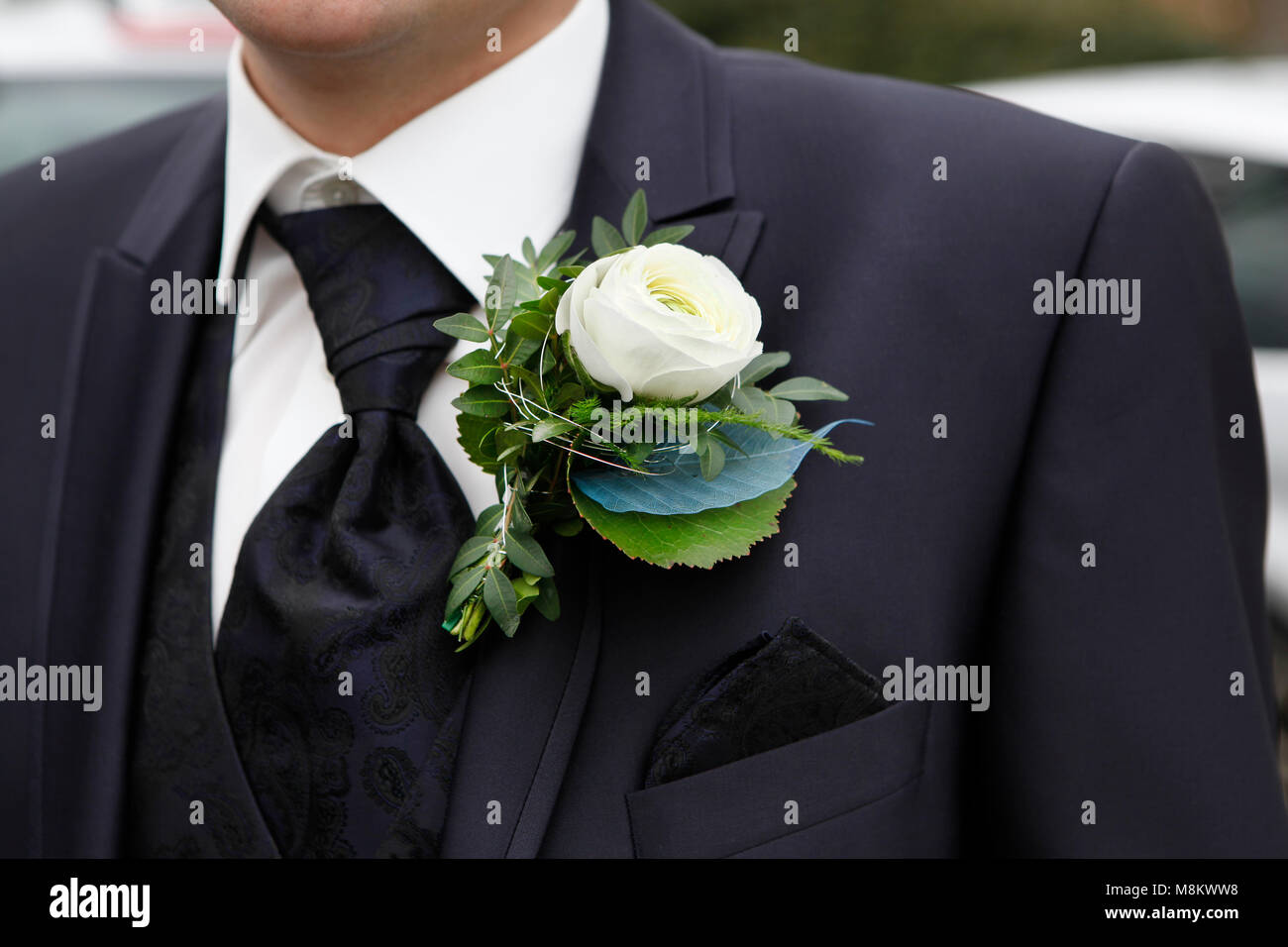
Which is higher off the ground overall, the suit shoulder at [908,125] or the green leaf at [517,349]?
the suit shoulder at [908,125]

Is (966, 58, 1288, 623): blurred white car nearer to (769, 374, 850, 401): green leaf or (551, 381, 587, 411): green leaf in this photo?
(769, 374, 850, 401): green leaf

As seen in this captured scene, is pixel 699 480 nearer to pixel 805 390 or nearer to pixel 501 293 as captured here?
pixel 805 390

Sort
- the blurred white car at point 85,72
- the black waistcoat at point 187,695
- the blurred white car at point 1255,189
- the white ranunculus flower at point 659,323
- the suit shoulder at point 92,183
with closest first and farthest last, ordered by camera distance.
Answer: the white ranunculus flower at point 659,323 < the black waistcoat at point 187,695 < the suit shoulder at point 92,183 < the blurred white car at point 1255,189 < the blurred white car at point 85,72

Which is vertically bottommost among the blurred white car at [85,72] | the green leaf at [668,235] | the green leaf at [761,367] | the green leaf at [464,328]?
the green leaf at [761,367]

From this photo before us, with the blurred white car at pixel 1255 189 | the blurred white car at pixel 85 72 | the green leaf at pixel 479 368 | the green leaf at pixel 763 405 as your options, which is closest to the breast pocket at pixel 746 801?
the green leaf at pixel 763 405

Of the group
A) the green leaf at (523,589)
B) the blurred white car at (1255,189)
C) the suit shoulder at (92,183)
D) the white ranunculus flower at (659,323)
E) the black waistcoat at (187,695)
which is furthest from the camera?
the blurred white car at (1255,189)

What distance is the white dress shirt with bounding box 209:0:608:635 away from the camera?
4.76ft

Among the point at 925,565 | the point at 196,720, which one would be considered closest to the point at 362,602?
the point at 196,720

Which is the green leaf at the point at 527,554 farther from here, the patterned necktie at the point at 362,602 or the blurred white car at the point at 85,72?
the blurred white car at the point at 85,72

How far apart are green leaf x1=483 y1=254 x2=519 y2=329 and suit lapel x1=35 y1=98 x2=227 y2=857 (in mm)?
497

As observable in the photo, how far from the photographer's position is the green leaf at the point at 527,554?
1.24 meters

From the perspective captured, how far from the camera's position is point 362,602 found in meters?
1.34

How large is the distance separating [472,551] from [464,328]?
0.70 feet
